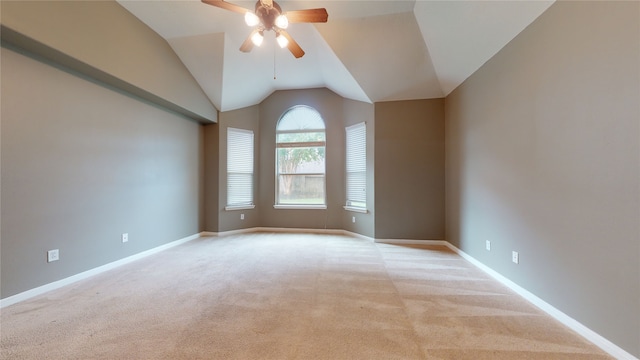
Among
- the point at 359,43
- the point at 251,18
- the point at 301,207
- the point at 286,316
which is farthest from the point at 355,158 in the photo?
the point at 286,316

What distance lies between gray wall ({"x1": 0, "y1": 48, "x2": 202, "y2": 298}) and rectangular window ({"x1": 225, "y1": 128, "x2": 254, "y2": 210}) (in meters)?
1.24

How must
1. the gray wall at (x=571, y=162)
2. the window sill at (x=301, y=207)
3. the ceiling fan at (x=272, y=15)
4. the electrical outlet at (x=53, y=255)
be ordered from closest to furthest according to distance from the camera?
the gray wall at (x=571, y=162)
the ceiling fan at (x=272, y=15)
the electrical outlet at (x=53, y=255)
the window sill at (x=301, y=207)

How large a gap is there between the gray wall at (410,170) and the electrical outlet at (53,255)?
14.1 ft

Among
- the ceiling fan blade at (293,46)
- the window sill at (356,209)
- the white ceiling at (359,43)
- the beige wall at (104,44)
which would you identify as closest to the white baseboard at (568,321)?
the window sill at (356,209)

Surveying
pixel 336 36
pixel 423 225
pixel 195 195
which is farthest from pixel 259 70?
pixel 423 225

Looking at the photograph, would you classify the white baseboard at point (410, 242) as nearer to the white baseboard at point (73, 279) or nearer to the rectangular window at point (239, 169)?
the rectangular window at point (239, 169)

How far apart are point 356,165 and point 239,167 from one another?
101 inches

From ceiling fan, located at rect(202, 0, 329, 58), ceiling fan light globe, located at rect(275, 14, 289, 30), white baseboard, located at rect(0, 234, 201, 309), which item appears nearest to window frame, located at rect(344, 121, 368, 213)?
ceiling fan, located at rect(202, 0, 329, 58)

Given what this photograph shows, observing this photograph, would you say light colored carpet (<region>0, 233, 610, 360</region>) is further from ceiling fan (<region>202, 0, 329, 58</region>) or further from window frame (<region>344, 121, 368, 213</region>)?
ceiling fan (<region>202, 0, 329, 58</region>)

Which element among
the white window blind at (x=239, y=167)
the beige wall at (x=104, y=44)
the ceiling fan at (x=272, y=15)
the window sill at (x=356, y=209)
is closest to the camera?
the beige wall at (x=104, y=44)

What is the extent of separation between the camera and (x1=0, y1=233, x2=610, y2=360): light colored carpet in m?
1.66

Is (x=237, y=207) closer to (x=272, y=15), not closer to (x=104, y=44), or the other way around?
(x=104, y=44)

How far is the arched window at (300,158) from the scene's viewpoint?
5.46 m

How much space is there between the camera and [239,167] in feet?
17.6
